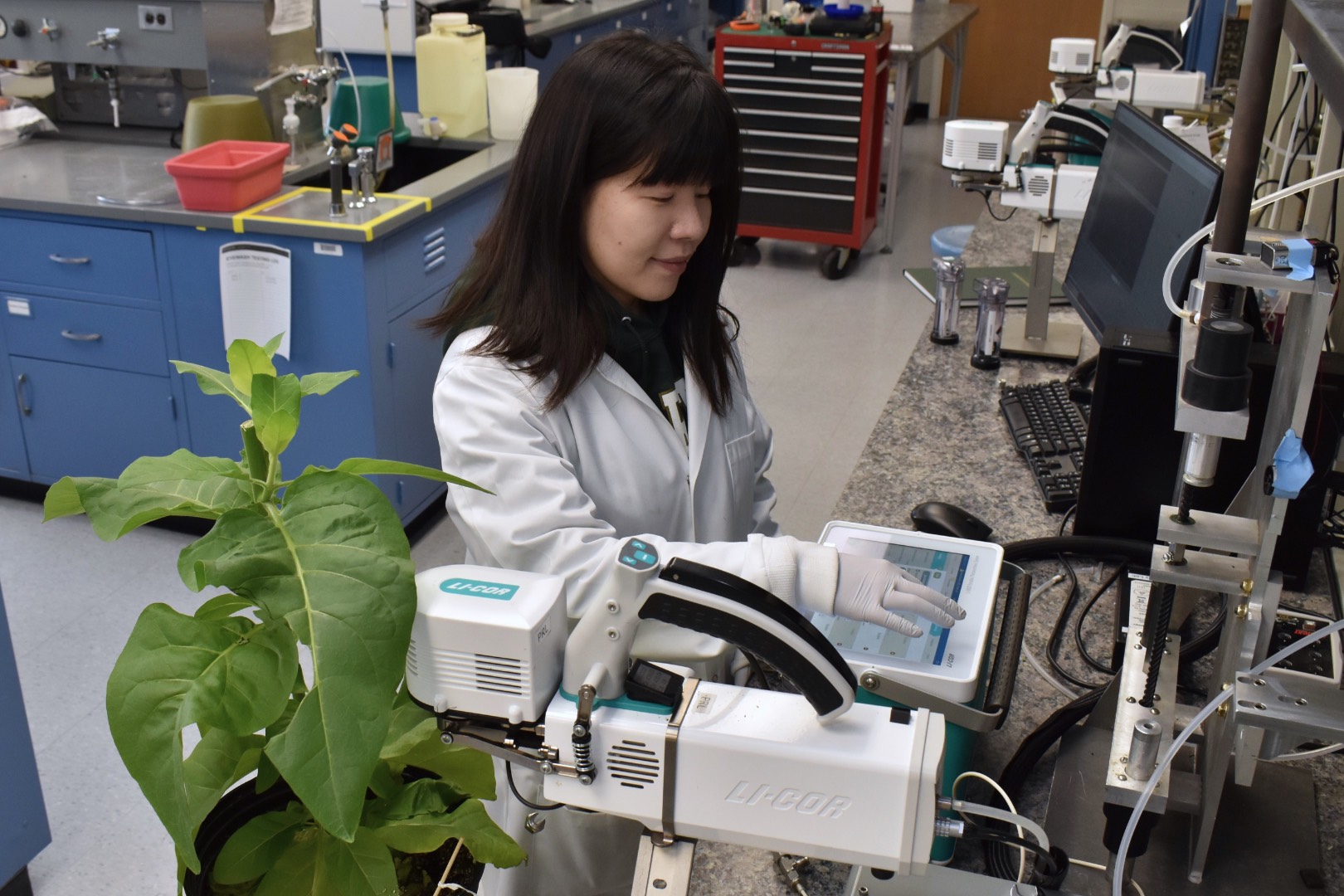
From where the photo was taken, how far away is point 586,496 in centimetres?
122

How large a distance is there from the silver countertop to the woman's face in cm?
148

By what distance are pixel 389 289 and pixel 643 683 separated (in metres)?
2.17

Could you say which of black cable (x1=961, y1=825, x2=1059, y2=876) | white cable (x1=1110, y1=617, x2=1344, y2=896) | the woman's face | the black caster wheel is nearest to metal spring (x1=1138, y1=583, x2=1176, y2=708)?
white cable (x1=1110, y1=617, x2=1344, y2=896)

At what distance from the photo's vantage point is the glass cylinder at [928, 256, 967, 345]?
2.28 metres

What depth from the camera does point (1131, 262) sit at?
184 centimetres

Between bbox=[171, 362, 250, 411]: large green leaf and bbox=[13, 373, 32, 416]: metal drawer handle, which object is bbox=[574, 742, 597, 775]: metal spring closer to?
bbox=[171, 362, 250, 411]: large green leaf

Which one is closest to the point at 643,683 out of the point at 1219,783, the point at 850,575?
the point at 850,575

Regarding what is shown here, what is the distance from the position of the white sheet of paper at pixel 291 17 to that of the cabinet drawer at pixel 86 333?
90cm

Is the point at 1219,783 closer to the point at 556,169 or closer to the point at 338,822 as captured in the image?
the point at 338,822

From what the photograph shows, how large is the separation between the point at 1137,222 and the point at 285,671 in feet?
4.97

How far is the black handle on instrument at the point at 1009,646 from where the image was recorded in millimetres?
1137

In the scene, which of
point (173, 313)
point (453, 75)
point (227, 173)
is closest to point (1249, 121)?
point (227, 173)

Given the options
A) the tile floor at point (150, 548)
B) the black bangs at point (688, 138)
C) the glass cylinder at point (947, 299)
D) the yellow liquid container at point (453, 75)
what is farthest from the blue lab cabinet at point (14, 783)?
the yellow liquid container at point (453, 75)

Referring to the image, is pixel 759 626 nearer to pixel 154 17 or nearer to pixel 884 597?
pixel 884 597
